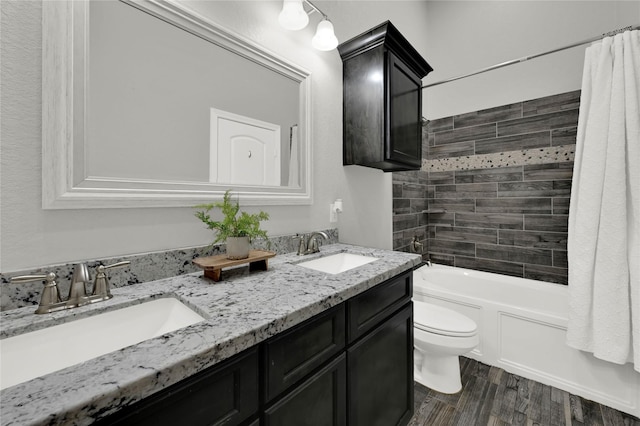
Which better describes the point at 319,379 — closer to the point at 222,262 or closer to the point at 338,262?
the point at 222,262

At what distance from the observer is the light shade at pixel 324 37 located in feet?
4.84

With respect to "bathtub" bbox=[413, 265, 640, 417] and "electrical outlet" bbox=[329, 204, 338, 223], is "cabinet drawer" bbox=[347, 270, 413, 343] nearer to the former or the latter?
"electrical outlet" bbox=[329, 204, 338, 223]

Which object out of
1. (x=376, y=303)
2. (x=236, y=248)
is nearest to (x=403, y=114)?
(x=376, y=303)

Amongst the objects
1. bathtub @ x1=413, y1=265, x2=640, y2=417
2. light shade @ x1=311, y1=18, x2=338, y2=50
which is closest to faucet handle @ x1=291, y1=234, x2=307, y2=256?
light shade @ x1=311, y1=18, x2=338, y2=50

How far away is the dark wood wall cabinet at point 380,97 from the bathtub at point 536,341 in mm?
1264

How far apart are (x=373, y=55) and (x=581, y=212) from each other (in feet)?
5.51

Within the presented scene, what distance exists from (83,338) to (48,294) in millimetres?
153

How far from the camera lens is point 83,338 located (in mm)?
706

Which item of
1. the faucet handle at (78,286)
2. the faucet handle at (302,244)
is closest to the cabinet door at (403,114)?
the faucet handle at (302,244)

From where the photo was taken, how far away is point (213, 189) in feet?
3.84

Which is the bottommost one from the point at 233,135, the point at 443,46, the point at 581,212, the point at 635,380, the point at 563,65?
the point at 635,380

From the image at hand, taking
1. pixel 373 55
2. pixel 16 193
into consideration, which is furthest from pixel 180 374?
pixel 373 55

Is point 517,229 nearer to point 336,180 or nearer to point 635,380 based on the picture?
point 635,380

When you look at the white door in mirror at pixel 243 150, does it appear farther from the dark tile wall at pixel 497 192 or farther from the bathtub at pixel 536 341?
the bathtub at pixel 536 341
